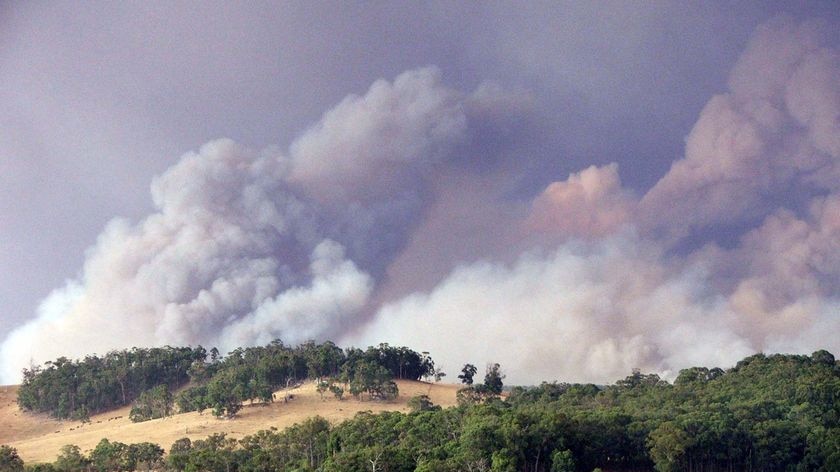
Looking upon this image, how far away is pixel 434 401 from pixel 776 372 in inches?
2233

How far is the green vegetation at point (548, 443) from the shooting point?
80562 mm

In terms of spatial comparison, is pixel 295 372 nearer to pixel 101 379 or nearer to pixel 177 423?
pixel 177 423

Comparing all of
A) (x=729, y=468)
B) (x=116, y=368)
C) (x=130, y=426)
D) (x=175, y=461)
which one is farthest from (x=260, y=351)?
(x=729, y=468)

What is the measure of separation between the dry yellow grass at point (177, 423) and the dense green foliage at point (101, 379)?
10.1 feet

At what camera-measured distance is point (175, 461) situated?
85125mm

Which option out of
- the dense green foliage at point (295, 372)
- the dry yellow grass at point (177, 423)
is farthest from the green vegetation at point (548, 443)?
the dense green foliage at point (295, 372)

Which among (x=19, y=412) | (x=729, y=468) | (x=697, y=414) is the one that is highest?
(x=19, y=412)

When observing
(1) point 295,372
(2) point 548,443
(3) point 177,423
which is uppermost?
(1) point 295,372

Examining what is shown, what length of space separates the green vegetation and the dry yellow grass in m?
19.1

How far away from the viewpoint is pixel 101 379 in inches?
6132

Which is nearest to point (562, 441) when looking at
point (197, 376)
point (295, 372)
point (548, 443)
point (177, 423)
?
point (548, 443)

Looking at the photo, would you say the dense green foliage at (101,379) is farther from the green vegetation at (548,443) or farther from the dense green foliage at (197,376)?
the green vegetation at (548,443)

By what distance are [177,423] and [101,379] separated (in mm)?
41392

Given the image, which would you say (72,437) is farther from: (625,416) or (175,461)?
(625,416)
